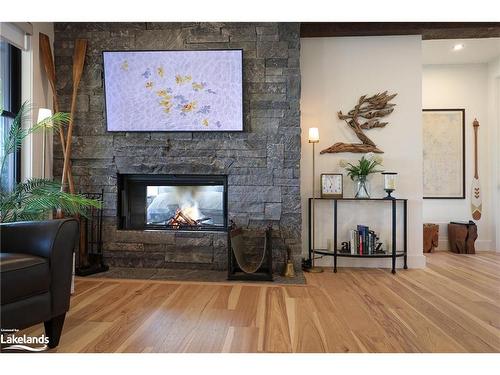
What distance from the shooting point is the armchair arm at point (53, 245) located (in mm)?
1682

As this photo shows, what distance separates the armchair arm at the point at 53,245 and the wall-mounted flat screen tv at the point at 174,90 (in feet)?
5.59

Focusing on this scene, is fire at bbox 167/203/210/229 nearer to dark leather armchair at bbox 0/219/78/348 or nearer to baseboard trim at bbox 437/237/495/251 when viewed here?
dark leather armchair at bbox 0/219/78/348

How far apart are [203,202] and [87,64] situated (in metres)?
1.80

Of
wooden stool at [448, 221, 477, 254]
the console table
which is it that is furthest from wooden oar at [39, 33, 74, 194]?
wooden stool at [448, 221, 477, 254]

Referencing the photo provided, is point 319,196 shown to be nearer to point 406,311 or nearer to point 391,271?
point 391,271

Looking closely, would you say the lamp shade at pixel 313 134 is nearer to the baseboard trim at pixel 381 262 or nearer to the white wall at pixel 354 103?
the white wall at pixel 354 103

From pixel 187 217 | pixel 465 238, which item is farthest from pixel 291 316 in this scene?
pixel 465 238

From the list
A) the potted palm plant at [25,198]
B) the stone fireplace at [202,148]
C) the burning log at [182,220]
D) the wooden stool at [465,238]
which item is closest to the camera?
the potted palm plant at [25,198]

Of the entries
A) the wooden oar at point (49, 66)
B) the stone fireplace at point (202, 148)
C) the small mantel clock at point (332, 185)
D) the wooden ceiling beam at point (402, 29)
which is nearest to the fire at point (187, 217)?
the stone fireplace at point (202, 148)

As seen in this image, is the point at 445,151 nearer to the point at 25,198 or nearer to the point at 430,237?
the point at 430,237

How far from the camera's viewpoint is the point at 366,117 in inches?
140
